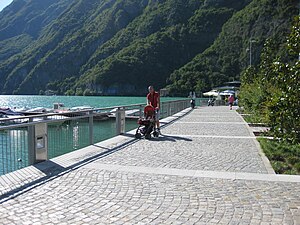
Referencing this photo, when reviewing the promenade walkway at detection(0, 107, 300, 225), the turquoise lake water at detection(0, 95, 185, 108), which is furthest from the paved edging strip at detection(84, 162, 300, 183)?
the turquoise lake water at detection(0, 95, 185, 108)

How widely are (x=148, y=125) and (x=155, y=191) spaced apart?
6.46 meters

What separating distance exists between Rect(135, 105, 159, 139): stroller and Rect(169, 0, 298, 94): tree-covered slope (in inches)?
3970

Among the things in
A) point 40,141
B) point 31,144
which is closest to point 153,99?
point 40,141

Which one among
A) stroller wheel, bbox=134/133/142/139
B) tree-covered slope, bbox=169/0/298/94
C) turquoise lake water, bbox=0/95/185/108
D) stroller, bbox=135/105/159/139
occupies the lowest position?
turquoise lake water, bbox=0/95/185/108

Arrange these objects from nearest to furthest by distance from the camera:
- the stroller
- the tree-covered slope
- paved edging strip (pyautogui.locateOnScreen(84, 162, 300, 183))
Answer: paved edging strip (pyautogui.locateOnScreen(84, 162, 300, 183)), the stroller, the tree-covered slope

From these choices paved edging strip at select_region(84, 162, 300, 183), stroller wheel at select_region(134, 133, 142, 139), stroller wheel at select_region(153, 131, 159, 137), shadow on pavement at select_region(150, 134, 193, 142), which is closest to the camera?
paved edging strip at select_region(84, 162, 300, 183)

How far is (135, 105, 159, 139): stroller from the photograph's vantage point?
12.2 meters

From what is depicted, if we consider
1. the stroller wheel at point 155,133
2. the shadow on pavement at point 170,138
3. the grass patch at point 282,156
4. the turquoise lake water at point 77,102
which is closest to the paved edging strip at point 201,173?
A: the grass patch at point 282,156

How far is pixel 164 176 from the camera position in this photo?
6.75 metres

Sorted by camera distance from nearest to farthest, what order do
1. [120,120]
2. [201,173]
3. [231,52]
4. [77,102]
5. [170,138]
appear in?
[201,173], [170,138], [120,120], [77,102], [231,52]

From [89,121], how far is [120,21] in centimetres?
19207

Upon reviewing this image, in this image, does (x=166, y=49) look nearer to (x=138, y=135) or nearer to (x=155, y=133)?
(x=155, y=133)

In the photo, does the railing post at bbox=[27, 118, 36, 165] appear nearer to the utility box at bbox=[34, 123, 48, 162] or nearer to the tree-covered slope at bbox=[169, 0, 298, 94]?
the utility box at bbox=[34, 123, 48, 162]

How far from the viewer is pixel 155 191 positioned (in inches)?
226
